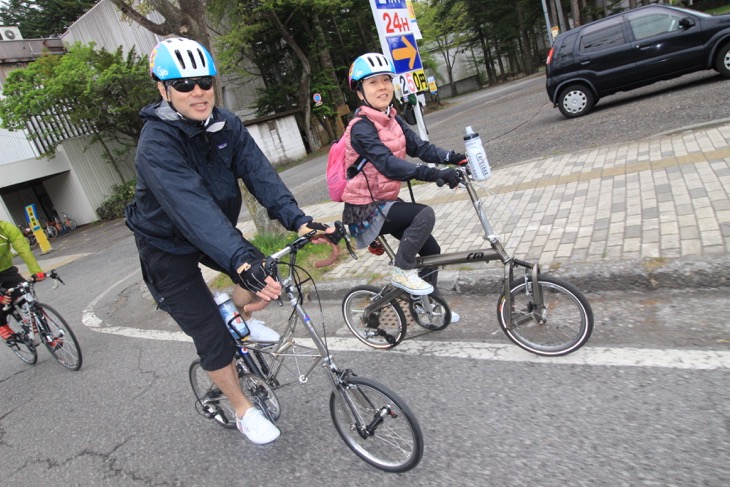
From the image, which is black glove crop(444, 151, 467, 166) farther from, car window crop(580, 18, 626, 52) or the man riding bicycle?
car window crop(580, 18, 626, 52)

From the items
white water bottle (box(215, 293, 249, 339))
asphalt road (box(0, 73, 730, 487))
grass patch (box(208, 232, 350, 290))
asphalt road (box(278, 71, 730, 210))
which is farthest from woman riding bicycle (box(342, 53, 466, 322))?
asphalt road (box(278, 71, 730, 210))

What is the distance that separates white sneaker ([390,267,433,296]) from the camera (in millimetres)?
3299

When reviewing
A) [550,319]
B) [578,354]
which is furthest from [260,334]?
[578,354]

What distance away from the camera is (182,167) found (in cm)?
231

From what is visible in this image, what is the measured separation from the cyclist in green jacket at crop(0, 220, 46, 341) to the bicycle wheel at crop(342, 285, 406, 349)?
326cm

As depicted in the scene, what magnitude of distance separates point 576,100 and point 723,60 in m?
2.64

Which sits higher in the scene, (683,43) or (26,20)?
(26,20)

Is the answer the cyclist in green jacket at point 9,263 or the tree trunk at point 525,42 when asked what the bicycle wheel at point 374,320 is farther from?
the tree trunk at point 525,42

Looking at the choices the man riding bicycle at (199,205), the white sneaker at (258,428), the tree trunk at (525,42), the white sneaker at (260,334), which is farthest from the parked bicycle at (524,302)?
the tree trunk at (525,42)

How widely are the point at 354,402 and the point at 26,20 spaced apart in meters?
43.8

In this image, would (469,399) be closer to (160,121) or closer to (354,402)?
(354,402)

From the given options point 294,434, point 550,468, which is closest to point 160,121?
point 294,434

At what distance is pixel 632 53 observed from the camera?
30.8 feet

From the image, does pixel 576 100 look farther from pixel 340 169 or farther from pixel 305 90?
pixel 305 90
